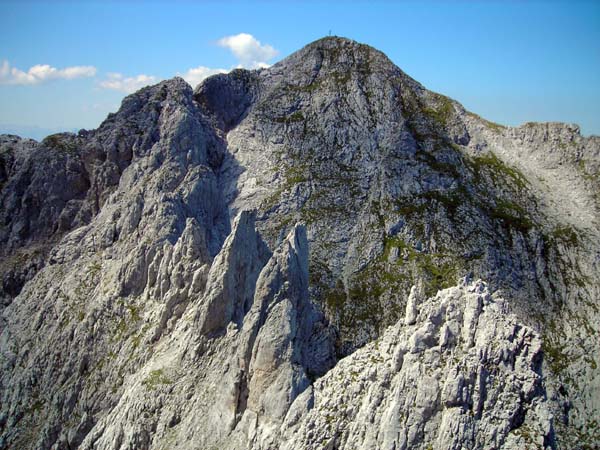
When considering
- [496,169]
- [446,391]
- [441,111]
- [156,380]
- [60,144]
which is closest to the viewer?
[446,391]

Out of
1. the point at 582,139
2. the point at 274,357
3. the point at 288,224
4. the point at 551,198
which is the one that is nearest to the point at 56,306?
the point at 274,357

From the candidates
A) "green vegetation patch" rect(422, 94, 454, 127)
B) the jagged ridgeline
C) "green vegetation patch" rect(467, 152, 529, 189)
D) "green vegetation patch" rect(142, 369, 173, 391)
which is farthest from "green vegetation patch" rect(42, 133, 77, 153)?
"green vegetation patch" rect(467, 152, 529, 189)

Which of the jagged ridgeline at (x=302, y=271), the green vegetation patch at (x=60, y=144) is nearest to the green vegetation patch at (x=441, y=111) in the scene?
the jagged ridgeline at (x=302, y=271)

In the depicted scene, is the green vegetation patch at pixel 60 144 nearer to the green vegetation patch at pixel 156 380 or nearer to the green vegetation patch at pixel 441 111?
the green vegetation patch at pixel 156 380

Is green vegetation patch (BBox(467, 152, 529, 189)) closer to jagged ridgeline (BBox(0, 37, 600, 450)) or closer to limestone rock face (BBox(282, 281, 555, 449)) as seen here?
jagged ridgeline (BBox(0, 37, 600, 450))

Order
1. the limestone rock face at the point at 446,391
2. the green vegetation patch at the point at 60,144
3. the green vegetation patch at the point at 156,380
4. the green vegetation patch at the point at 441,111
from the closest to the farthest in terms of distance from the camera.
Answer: the limestone rock face at the point at 446,391
the green vegetation patch at the point at 156,380
the green vegetation patch at the point at 60,144
the green vegetation patch at the point at 441,111

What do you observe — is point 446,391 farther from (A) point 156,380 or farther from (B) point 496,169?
(B) point 496,169

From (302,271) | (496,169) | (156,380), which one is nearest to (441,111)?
(496,169)

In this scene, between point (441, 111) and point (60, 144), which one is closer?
point (60, 144)
